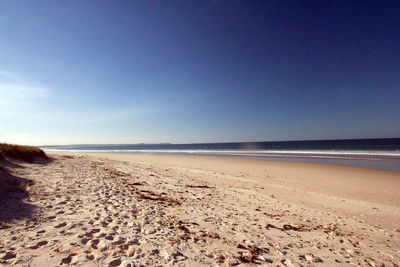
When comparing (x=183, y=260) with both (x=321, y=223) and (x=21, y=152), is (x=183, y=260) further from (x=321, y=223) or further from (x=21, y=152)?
(x=21, y=152)

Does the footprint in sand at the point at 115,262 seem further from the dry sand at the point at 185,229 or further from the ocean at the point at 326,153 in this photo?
the ocean at the point at 326,153

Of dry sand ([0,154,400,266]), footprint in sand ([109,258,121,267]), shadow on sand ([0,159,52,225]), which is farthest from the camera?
shadow on sand ([0,159,52,225])

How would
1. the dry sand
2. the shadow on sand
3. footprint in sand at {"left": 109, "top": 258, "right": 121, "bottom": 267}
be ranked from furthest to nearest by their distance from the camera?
the shadow on sand < the dry sand < footprint in sand at {"left": 109, "top": 258, "right": 121, "bottom": 267}

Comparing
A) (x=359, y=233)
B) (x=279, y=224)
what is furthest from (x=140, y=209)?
(x=359, y=233)

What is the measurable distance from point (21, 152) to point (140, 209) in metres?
13.6

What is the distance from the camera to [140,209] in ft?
19.2

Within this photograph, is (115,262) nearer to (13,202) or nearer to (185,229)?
(185,229)

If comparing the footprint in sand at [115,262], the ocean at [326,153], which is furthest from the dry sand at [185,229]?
the ocean at [326,153]

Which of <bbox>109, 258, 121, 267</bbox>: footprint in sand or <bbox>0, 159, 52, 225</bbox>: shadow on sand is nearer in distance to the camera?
<bbox>109, 258, 121, 267</bbox>: footprint in sand

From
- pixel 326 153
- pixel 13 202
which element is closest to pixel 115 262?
pixel 13 202

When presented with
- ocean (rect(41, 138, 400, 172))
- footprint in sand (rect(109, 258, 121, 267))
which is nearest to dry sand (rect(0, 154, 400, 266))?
footprint in sand (rect(109, 258, 121, 267))

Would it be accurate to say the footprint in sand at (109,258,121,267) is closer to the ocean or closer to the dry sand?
the dry sand

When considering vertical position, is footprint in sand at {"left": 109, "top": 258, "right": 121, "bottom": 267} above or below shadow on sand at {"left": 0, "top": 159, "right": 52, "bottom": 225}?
below

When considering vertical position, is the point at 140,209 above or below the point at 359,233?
above
